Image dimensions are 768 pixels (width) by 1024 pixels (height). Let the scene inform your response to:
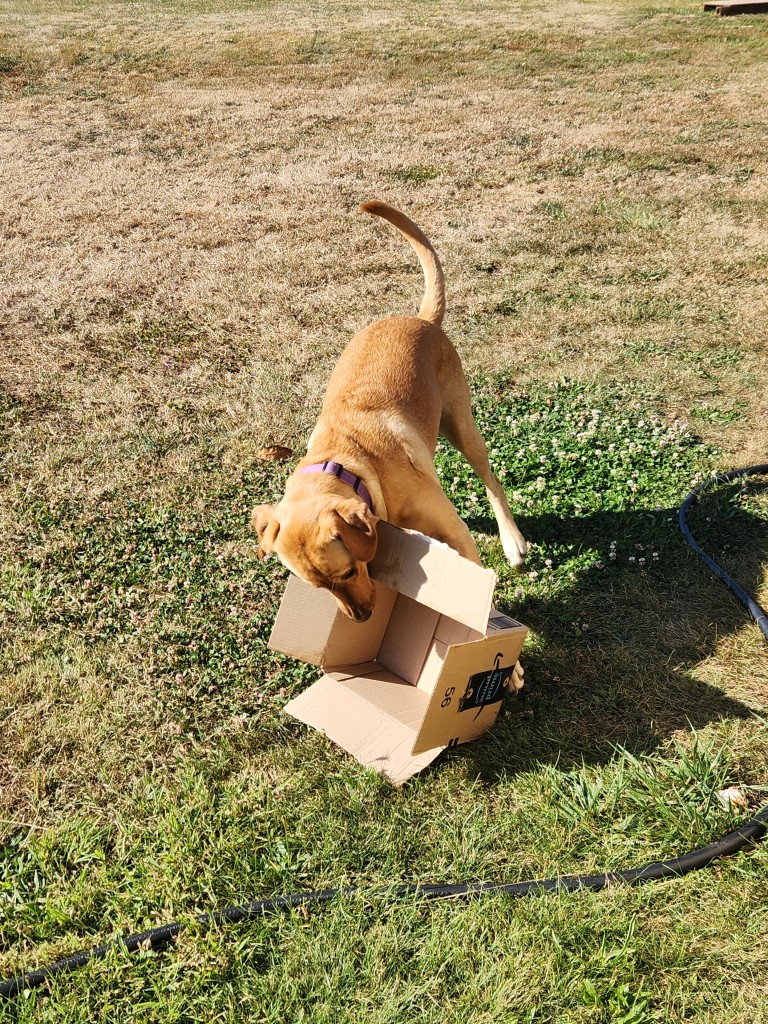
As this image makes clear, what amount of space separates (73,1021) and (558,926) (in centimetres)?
162

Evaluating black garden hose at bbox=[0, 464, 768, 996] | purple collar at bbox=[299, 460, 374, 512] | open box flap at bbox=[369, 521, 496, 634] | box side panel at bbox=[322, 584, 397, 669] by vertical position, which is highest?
purple collar at bbox=[299, 460, 374, 512]

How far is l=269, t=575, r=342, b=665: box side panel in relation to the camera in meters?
3.67

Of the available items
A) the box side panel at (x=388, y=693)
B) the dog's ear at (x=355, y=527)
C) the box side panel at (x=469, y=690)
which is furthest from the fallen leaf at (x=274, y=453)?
the box side panel at (x=469, y=690)

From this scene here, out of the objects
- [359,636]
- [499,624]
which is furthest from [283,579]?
[499,624]

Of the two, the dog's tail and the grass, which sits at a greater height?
the dog's tail

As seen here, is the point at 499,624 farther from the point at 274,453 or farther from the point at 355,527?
the point at 274,453

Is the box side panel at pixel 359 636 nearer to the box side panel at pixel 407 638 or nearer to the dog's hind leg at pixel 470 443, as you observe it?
the box side panel at pixel 407 638

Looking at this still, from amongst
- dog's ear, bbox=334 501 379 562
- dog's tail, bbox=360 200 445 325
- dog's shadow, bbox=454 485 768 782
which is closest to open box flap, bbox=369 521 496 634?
dog's ear, bbox=334 501 379 562

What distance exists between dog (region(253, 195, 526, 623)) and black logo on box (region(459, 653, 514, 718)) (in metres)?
0.55

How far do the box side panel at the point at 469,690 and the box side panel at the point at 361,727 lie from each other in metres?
0.12

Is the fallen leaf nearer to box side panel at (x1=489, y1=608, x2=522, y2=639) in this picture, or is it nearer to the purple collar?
the purple collar

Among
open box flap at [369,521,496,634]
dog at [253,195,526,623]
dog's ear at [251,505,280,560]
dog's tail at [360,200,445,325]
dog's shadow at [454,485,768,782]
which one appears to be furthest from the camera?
dog's tail at [360,200,445,325]

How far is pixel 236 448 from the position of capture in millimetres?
6105

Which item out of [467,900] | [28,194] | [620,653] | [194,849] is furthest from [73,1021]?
[28,194]
